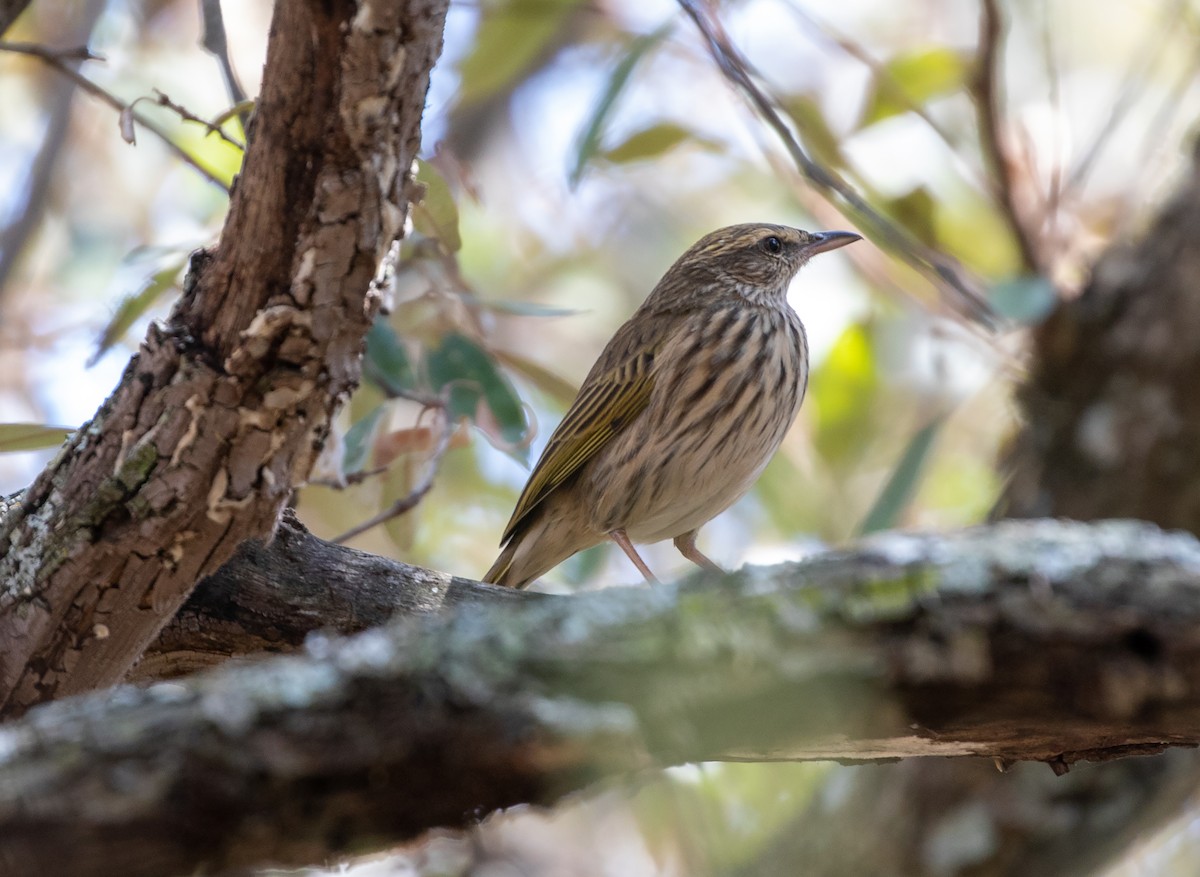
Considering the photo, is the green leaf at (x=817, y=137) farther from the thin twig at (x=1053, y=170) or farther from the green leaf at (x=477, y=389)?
the green leaf at (x=477, y=389)

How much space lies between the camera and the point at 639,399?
5.39 m

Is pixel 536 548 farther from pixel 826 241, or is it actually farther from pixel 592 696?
pixel 592 696

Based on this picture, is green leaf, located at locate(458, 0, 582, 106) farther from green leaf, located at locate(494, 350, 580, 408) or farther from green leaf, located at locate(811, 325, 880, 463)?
green leaf, located at locate(811, 325, 880, 463)

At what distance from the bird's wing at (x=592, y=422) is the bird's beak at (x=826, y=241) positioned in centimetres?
119

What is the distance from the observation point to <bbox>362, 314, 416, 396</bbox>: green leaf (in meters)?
4.91

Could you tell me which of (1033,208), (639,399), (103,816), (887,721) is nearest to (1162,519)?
(1033,208)

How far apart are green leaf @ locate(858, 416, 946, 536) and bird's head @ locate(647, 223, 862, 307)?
90cm

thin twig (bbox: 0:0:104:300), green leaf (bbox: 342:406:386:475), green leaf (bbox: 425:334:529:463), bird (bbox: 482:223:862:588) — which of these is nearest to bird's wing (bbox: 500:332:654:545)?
bird (bbox: 482:223:862:588)

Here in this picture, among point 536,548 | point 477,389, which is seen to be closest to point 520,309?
point 477,389

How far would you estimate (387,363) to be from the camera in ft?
16.2

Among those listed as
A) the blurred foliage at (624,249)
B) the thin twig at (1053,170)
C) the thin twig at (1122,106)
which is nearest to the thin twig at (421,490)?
the blurred foliage at (624,249)

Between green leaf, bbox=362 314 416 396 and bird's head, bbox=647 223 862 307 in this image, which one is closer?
green leaf, bbox=362 314 416 396

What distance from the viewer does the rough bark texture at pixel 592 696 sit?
69.3 inches

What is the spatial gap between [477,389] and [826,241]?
2232 millimetres
